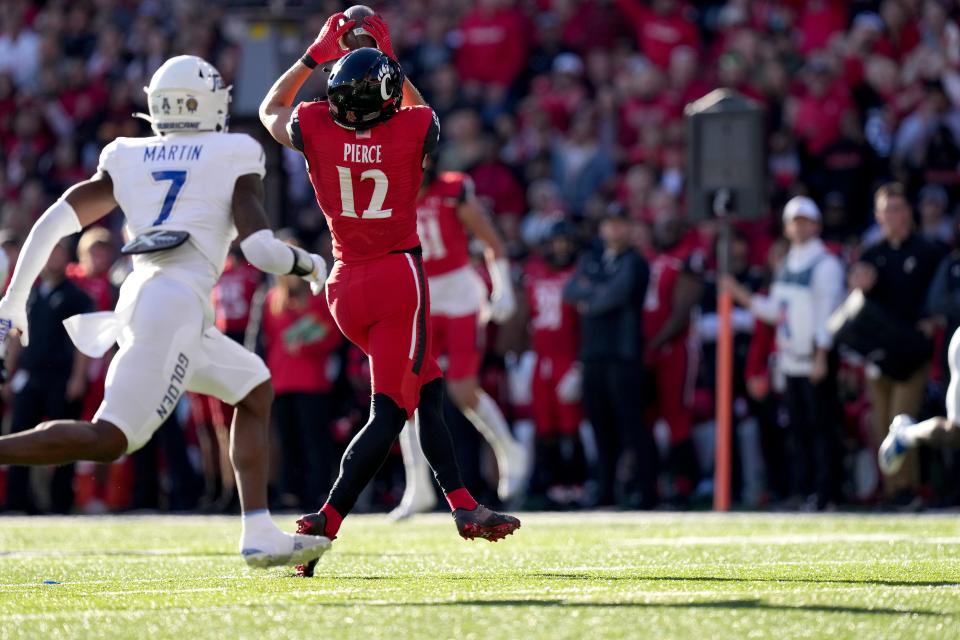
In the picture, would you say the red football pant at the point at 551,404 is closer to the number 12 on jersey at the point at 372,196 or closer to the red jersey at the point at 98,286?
the red jersey at the point at 98,286

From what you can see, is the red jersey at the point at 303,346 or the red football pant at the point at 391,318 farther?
the red jersey at the point at 303,346

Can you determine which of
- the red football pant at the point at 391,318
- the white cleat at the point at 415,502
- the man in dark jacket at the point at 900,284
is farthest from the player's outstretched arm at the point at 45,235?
the man in dark jacket at the point at 900,284

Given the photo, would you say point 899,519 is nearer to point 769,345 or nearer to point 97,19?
point 769,345

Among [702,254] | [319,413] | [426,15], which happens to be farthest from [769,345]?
[426,15]

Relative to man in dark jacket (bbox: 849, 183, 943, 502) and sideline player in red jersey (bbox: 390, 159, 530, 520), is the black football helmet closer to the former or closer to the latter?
sideline player in red jersey (bbox: 390, 159, 530, 520)

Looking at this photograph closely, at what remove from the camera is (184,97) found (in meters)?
6.83

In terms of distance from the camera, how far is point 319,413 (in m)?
13.6

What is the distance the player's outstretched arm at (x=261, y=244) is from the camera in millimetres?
6441

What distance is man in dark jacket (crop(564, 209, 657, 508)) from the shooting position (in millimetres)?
13102

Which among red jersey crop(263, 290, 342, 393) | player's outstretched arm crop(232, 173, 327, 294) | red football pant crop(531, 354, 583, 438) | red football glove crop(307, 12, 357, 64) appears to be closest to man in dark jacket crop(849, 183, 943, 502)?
red football pant crop(531, 354, 583, 438)

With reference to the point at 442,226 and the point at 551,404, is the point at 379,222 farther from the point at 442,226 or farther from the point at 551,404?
the point at 551,404

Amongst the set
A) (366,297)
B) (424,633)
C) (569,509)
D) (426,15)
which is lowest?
(569,509)

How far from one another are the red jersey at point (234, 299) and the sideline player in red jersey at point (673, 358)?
9.99ft

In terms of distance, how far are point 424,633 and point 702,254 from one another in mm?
9502
